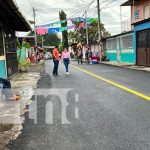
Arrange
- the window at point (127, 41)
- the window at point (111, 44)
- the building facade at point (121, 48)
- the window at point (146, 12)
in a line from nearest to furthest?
the building facade at point (121, 48) < the window at point (127, 41) < the window at point (146, 12) < the window at point (111, 44)

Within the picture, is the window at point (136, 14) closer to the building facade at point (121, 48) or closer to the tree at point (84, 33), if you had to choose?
the building facade at point (121, 48)

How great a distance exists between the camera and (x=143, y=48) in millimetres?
26641

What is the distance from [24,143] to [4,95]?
4.62m

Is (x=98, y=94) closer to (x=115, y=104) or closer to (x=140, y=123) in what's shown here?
(x=115, y=104)

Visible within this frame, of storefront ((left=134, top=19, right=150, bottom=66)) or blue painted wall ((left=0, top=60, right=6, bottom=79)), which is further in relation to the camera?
storefront ((left=134, top=19, right=150, bottom=66))

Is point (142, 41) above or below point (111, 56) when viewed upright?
above

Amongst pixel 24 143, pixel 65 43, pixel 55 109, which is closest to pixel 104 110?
pixel 55 109

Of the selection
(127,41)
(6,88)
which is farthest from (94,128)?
(127,41)

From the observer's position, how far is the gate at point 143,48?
2566cm

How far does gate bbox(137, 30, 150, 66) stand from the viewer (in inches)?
1010

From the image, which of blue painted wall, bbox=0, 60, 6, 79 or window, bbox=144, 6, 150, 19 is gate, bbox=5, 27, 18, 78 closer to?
blue painted wall, bbox=0, 60, 6, 79

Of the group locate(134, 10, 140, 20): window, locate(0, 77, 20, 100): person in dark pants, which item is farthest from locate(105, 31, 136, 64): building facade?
locate(0, 77, 20, 100): person in dark pants

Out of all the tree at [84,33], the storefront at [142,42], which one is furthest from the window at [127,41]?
the tree at [84,33]

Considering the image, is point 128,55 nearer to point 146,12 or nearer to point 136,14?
point 146,12
